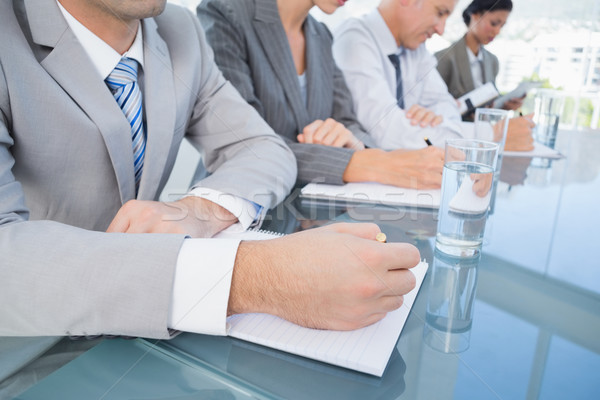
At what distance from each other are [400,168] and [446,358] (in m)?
0.59

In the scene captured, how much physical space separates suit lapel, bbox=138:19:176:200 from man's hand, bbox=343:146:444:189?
1.26ft

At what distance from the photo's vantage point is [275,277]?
455 mm

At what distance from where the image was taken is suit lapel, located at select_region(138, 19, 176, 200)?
0.82 m

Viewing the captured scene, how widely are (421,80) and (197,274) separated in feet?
5.58

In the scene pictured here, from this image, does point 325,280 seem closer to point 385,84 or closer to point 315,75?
point 315,75

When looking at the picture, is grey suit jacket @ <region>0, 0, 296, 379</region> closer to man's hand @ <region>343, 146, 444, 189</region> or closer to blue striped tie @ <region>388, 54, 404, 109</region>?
man's hand @ <region>343, 146, 444, 189</region>

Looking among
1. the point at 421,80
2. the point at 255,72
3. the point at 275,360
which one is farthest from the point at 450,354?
the point at 421,80

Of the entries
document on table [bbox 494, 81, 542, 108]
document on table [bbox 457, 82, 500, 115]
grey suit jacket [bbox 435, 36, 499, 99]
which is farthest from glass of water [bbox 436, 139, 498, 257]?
grey suit jacket [bbox 435, 36, 499, 99]

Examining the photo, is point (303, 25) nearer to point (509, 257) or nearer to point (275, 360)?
point (509, 257)

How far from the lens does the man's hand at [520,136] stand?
1.37 meters

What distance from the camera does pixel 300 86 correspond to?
1304mm

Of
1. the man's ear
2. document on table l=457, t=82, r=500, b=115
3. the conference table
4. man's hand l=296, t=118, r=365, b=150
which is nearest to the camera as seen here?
the conference table

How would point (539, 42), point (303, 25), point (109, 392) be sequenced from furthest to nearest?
1. point (539, 42)
2. point (303, 25)
3. point (109, 392)

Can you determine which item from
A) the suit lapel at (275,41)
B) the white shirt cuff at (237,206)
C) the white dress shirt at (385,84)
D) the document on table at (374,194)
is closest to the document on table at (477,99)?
the white dress shirt at (385,84)
